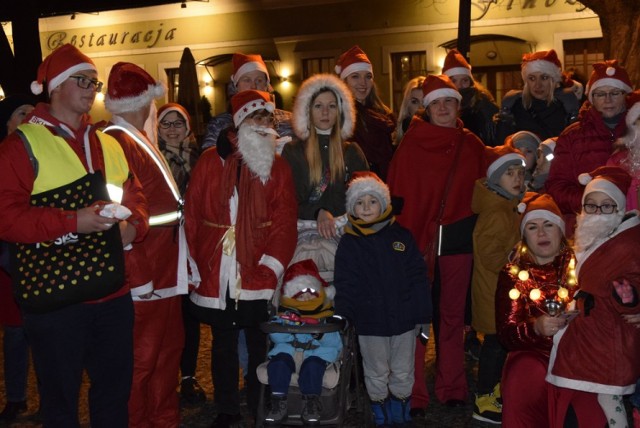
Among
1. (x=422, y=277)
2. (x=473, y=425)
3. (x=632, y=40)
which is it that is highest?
(x=632, y=40)

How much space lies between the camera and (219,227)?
4949 mm

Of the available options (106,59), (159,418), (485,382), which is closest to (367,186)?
(485,382)

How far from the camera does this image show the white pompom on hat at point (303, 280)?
480 centimetres

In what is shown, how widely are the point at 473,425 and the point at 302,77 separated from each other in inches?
723

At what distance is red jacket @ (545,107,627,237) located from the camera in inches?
206

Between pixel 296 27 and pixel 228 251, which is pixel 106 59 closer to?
pixel 296 27

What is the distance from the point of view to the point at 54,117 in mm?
3842

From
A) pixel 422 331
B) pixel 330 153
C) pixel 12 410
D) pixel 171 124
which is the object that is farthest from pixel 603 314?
pixel 12 410

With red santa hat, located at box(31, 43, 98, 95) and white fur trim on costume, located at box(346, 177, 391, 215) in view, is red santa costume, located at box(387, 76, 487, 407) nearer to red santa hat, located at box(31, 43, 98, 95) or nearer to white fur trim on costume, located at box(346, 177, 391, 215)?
white fur trim on costume, located at box(346, 177, 391, 215)

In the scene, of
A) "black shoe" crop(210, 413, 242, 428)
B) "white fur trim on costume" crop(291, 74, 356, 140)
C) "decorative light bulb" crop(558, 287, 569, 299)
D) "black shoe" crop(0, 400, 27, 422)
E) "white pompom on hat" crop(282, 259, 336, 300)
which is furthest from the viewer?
"black shoe" crop(0, 400, 27, 422)

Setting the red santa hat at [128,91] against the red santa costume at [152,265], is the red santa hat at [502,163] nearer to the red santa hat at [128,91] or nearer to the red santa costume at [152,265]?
the red santa costume at [152,265]

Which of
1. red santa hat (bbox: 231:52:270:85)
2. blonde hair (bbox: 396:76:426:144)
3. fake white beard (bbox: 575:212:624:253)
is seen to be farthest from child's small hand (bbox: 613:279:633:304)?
red santa hat (bbox: 231:52:270:85)

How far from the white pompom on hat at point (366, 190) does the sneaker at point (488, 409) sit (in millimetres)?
1485

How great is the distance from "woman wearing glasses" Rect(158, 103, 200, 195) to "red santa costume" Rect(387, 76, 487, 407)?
1.62 meters
